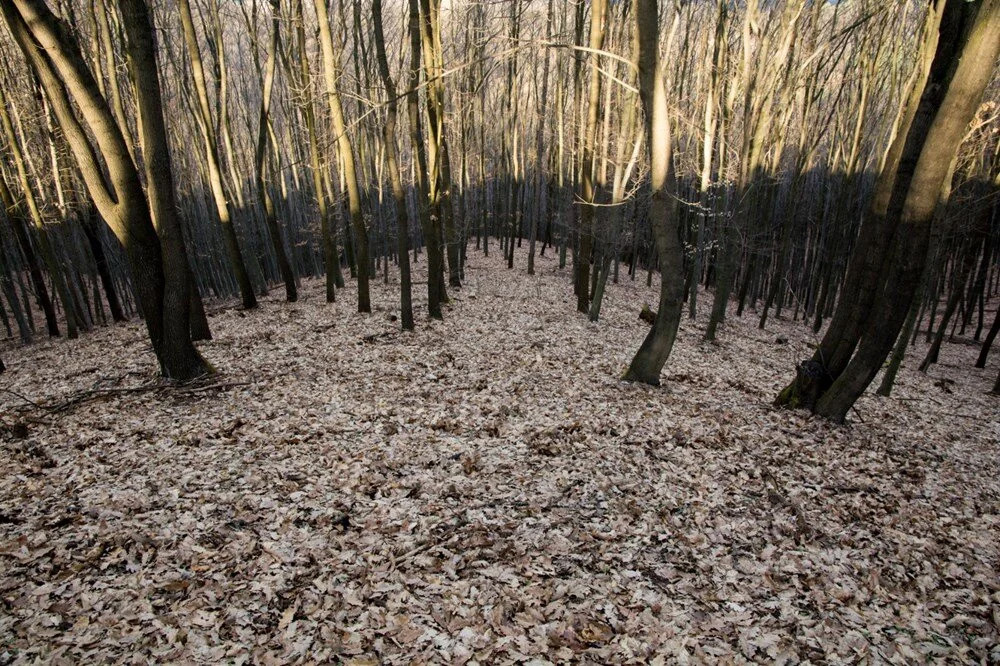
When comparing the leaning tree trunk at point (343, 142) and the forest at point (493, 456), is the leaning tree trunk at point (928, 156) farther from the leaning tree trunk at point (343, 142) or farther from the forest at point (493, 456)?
the leaning tree trunk at point (343, 142)

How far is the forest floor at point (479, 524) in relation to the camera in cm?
322

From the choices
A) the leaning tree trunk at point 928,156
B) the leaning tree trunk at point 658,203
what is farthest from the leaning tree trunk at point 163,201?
the leaning tree trunk at point 928,156

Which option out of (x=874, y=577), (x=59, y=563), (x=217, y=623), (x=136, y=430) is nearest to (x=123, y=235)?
(x=136, y=430)

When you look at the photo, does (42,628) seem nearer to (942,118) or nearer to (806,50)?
(942,118)

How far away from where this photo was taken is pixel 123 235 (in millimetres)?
6711

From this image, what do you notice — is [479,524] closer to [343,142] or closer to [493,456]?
[493,456]

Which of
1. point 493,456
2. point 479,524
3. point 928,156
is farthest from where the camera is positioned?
point 493,456

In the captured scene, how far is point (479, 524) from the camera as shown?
447 cm

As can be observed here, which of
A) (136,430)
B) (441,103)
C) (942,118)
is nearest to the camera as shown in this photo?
(942,118)

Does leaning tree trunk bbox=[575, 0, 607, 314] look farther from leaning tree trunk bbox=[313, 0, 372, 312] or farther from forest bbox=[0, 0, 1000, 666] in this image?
leaning tree trunk bbox=[313, 0, 372, 312]

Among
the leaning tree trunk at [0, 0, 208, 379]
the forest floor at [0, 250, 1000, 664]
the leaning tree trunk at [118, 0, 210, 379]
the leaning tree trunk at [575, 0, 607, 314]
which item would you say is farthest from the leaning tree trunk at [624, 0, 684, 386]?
the leaning tree trunk at [0, 0, 208, 379]

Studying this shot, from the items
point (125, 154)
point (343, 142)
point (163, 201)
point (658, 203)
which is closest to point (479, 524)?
point (658, 203)

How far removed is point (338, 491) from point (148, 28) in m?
7.35

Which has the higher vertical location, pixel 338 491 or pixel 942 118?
pixel 942 118
